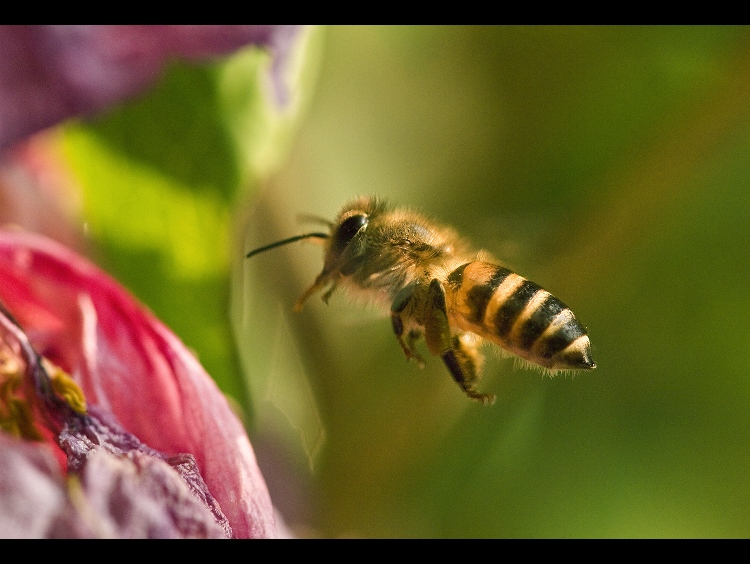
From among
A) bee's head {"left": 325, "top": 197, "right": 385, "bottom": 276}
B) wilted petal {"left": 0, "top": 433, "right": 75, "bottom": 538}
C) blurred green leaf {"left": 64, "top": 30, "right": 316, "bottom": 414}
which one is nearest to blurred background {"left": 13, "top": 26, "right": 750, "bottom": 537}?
blurred green leaf {"left": 64, "top": 30, "right": 316, "bottom": 414}

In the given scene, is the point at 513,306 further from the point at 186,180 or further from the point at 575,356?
the point at 186,180

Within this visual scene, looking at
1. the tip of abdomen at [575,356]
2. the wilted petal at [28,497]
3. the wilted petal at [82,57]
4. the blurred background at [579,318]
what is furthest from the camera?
the blurred background at [579,318]

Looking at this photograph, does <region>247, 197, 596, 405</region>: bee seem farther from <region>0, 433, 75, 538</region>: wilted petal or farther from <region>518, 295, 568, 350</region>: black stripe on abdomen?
<region>0, 433, 75, 538</region>: wilted petal

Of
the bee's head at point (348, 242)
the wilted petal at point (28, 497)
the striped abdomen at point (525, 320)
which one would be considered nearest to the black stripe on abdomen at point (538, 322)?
the striped abdomen at point (525, 320)

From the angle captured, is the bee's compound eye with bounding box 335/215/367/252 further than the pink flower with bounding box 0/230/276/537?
Yes

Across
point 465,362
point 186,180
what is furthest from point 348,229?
point 186,180

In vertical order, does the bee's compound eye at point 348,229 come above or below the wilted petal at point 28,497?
above

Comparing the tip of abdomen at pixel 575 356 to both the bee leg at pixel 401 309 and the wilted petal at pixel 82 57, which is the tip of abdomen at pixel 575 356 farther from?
the wilted petal at pixel 82 57
